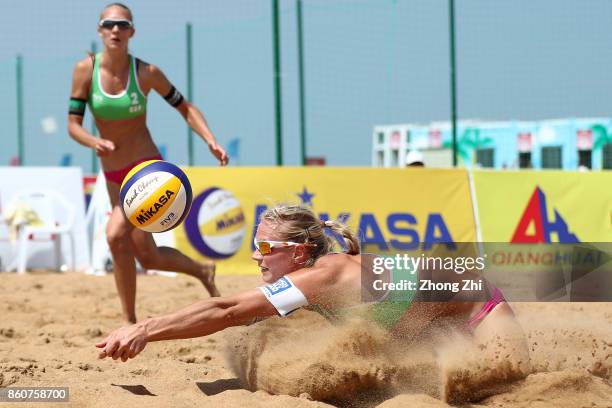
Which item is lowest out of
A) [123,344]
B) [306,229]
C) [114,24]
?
[123,344]

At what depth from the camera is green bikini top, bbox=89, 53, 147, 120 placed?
18.1 ft

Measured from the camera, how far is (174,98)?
19.3 ft

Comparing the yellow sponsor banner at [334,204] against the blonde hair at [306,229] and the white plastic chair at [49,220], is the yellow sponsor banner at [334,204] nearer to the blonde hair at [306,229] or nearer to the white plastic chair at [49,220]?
the white plastic chair at [49,220]

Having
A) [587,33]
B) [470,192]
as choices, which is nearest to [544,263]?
[470,192]

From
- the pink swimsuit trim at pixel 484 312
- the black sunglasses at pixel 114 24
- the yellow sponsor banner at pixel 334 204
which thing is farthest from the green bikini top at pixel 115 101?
the yellow sponsor banner at pixel 334 204

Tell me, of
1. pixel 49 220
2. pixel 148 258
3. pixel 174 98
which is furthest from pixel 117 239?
pixel 49 220

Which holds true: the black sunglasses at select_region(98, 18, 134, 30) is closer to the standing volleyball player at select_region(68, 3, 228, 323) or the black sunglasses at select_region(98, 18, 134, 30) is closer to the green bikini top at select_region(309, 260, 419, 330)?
the standing volleyball player at select_region(68, 3, 228, 323)

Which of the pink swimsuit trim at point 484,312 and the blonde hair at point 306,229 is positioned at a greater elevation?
the blonde hair at point 306,229

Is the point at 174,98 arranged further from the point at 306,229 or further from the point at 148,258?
the point at 306,229

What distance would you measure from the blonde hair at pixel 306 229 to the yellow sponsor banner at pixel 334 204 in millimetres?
5616

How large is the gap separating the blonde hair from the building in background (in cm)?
1095

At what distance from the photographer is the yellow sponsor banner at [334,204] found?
9.38 meters

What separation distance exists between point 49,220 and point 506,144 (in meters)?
12.2

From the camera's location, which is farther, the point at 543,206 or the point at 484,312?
the point at 543,206
